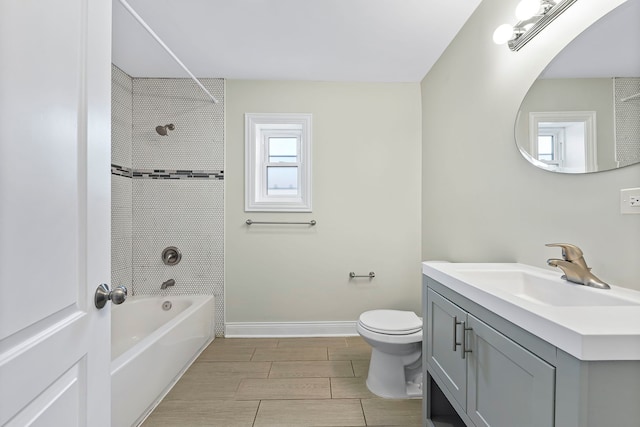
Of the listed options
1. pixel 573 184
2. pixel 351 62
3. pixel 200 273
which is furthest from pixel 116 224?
pixel 573 184

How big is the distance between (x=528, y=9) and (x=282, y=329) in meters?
2.72

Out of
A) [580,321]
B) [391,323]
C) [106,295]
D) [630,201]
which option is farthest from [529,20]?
[106,295]

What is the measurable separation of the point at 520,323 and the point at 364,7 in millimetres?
1868

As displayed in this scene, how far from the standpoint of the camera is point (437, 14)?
1.89 metres

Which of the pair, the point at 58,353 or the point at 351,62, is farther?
the point at 351,62

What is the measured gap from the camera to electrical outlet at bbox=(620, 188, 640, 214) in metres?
0.98

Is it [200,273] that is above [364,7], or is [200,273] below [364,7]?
below

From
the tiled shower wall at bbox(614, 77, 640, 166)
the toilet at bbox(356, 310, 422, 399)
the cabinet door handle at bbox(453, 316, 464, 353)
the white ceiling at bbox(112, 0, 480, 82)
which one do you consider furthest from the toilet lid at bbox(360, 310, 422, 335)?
the white ceiling at bbox(112, 0, 480, 82)

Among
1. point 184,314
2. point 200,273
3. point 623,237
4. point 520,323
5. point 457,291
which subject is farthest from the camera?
point 200,273

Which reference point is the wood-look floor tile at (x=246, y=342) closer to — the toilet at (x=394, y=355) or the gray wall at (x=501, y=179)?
the toilet at (x=394, y=355)

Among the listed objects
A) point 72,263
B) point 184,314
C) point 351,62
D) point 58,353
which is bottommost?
point 184,314

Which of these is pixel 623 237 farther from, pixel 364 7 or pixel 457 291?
pixel 364 7

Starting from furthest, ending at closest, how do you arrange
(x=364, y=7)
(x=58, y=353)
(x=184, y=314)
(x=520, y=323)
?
(x=184, y=314) < (x=364, y=7) < (x=520, y=323) < (x=58, y=353)

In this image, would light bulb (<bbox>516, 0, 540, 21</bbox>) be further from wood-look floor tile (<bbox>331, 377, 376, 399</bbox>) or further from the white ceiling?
wood-look floor tile (<bbox>331, 377, 376, 399</bbox>)
